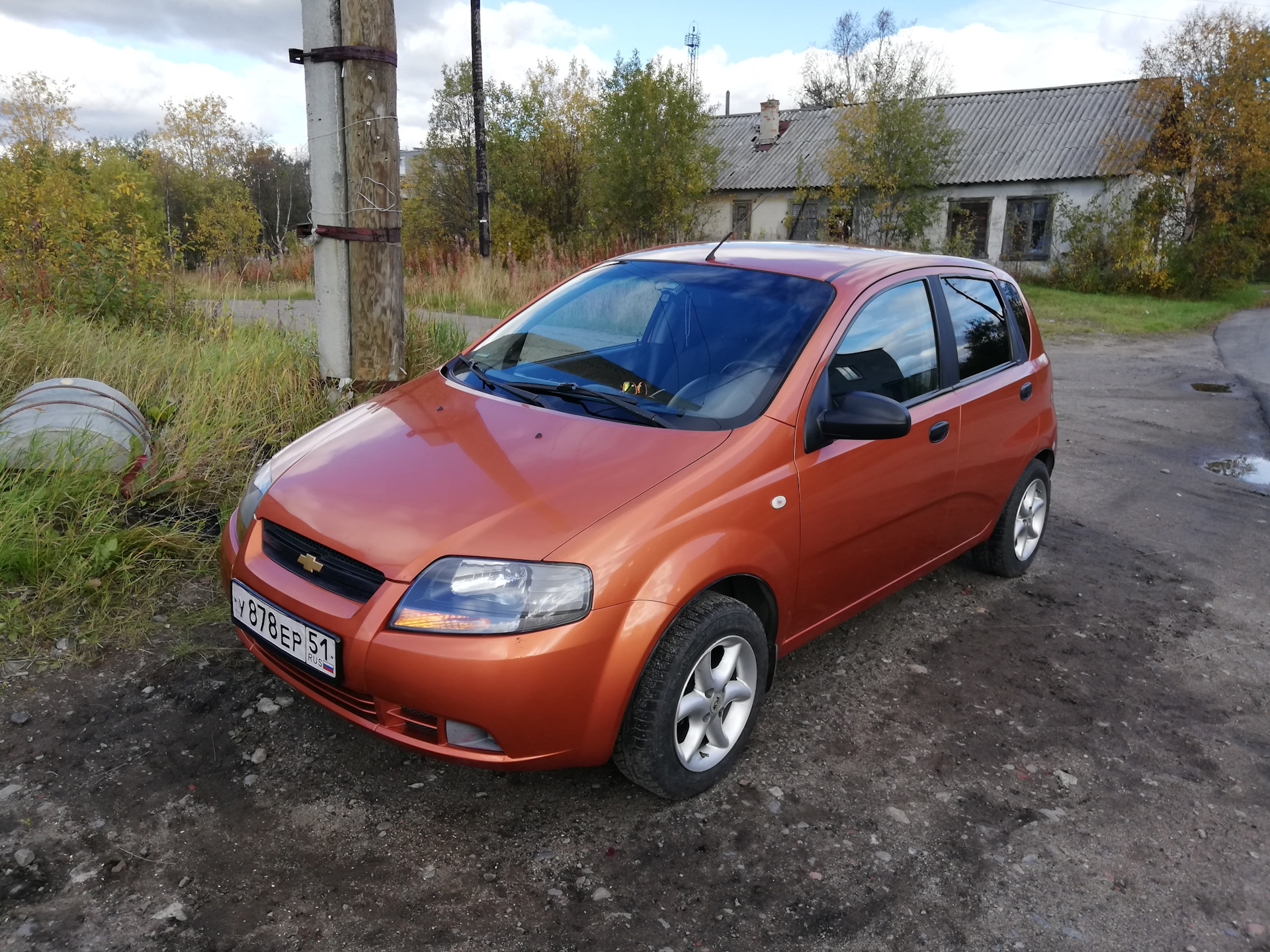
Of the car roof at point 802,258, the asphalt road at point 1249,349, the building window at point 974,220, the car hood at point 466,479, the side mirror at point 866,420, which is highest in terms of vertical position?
the building window at point 974,220

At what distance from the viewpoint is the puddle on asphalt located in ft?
22.6

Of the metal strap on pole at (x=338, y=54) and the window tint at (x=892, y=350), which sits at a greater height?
the metal strap on pole at (x=338, y=54)

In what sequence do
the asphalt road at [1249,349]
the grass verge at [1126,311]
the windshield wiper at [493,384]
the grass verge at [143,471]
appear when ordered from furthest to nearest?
the grass verge at [1126,311] → the asphalt road at [1249,349] → the grass verge at [143,471] → the windshield wiper at [493,384]

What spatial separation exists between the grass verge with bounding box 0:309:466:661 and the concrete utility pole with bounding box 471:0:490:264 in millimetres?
14729

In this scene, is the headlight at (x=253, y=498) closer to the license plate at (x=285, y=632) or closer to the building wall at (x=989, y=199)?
the license plate at (x=285, y=632)

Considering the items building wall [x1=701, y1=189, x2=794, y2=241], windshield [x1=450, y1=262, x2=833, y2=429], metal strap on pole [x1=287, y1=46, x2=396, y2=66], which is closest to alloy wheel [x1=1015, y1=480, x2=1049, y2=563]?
windshield [x1=450, y1=262, x2=833, y2=429]

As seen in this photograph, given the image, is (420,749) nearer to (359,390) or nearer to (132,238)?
(359,390)

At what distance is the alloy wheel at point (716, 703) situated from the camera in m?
2.72

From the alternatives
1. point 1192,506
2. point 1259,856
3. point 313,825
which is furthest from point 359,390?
point 1192,506

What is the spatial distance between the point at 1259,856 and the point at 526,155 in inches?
1073

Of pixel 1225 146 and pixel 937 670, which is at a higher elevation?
pixel 1225 146

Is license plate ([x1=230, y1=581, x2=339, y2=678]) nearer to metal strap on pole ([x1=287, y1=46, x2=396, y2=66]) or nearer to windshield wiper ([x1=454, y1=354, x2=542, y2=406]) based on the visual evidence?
windshield wiper ([x1=454, y1=354, x2=542, y2=406])

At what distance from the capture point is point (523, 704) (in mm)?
2359

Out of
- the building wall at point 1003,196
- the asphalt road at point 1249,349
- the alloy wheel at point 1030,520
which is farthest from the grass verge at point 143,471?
the building wall at point 1003,196
